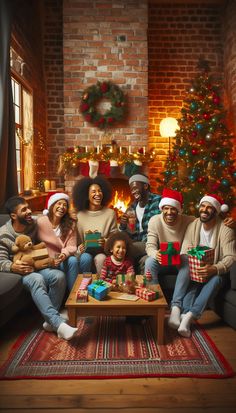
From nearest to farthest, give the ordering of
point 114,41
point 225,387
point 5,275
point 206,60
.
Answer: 1. point 225,387
2. point 5,275
3. point 114,41
4. point 206,60

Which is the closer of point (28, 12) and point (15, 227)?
point (15, 227)

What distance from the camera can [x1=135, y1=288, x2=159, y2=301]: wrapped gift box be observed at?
103 inches

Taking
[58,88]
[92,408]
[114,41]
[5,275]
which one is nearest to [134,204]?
[5,275]

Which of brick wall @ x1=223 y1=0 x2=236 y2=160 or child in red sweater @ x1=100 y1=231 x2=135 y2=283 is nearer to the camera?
child in red sweater @ x1=100 y1=231 x2=135 y2=283

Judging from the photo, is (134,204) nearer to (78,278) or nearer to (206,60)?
(78,278)

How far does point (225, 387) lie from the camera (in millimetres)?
2129

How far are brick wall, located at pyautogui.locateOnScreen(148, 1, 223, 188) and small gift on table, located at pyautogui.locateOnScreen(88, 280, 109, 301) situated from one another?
4021 mm

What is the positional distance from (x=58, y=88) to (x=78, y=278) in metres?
4.56

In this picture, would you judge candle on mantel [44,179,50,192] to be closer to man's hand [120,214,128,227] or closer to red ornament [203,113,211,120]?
man's hand [120,214,128,227]

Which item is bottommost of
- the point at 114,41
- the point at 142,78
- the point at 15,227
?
the point at 15,227

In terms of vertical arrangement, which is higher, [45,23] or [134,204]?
[45,23]

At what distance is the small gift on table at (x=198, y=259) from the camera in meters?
2.92

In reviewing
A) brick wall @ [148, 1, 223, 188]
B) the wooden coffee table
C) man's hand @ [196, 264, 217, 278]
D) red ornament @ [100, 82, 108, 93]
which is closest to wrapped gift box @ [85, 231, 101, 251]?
the wooden coffee table

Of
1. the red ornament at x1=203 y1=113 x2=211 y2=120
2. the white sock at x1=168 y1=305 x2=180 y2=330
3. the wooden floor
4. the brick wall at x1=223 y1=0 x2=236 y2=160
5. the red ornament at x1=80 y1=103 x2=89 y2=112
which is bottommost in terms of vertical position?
the wooden floor
